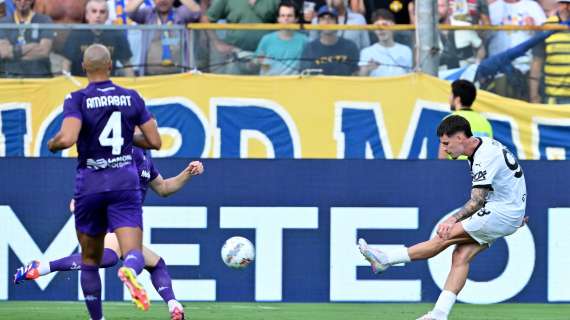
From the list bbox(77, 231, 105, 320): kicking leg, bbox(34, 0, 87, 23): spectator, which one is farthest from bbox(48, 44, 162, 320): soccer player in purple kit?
bbox(34, 0, 87, 23): spectator

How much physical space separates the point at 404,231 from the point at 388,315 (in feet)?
5.25

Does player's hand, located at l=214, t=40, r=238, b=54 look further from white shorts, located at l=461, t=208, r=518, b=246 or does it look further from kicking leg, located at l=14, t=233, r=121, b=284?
white shorts, located at l=461, t=208, r=518, b=246

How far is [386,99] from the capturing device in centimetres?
1587

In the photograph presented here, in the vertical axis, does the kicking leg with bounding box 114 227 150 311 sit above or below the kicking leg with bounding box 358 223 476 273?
above

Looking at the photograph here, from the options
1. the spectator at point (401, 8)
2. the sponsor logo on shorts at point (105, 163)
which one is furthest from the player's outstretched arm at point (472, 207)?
the spectator at point (401, 8)

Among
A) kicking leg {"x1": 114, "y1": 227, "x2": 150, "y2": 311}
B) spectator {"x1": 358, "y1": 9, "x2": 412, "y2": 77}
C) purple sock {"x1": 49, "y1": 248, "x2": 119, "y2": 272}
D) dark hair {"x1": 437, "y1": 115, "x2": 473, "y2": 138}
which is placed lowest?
purple sock {"x1": 49, "y1": 248, "x2": 119, "y2": 272}

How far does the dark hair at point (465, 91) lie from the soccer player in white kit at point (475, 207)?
9.29 ft

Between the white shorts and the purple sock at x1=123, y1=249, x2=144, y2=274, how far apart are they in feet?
9.40

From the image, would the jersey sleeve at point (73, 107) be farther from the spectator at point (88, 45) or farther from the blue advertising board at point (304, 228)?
the spectator at point (88, 45)

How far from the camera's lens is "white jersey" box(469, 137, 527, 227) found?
1099cm

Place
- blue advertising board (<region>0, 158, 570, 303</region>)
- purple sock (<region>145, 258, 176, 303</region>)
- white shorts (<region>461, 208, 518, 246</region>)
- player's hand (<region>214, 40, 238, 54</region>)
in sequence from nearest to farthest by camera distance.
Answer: white shorts (<region>461, 208, 518, 246</region>) < purple sock (<region>145, 258, 176, 303</region>) < blue advertising board (<region>0, 158, 570, 303</region>) < player's hand (<region>214, 40, 238, 54</region>)

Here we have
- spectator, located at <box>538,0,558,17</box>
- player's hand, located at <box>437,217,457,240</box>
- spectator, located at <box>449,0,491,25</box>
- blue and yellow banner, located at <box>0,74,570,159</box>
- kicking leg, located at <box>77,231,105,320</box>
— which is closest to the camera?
kicking leg, located at <box>77,231,105,320</box>

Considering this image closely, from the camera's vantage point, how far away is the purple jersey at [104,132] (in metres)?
9.80

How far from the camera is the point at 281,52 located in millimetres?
15992
